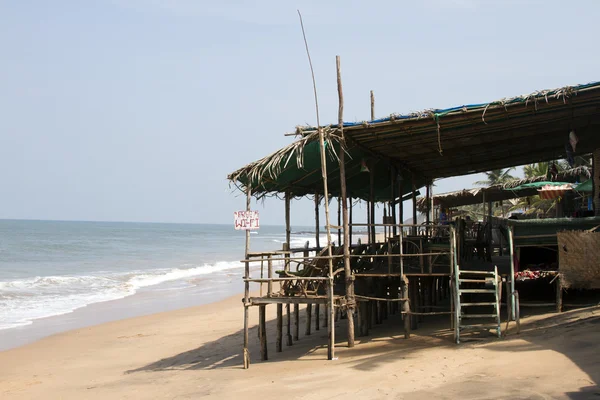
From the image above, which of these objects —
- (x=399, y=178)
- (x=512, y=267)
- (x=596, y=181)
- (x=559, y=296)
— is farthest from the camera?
(x=399, y=178)

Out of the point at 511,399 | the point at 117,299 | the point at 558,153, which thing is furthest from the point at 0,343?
the point at 558,153

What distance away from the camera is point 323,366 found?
8.96 meters

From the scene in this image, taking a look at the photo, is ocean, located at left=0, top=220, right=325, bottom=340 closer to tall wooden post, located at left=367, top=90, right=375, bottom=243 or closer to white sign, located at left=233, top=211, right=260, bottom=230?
tall wooden post, located at left=367, top=90, right=375, bottom=243

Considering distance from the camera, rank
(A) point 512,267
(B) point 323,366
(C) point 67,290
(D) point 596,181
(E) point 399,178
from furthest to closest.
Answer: (C) point 67,290 → (E) point 399,178 → (D) point 596,181 → (A) point 512,267 → (B) point 323,366

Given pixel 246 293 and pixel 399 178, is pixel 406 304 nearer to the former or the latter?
pixel 246 293

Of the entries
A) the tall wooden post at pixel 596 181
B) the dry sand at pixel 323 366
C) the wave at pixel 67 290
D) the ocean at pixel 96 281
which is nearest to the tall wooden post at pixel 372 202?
the dry sand at pixel 323 366

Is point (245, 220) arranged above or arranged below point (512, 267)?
above

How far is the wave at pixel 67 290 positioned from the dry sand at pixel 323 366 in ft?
14.9

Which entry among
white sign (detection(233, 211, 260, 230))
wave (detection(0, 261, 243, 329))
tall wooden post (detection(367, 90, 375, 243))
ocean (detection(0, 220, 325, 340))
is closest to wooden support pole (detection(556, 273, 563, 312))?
tall wooden post (detection(367, 90, 375, 243))

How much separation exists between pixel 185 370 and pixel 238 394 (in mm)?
2656

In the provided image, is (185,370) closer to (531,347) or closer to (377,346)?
(377,346)

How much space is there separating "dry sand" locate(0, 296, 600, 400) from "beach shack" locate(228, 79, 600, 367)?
535mm

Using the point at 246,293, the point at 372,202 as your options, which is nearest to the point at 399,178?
the point at 372,202

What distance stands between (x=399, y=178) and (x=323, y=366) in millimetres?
6374
